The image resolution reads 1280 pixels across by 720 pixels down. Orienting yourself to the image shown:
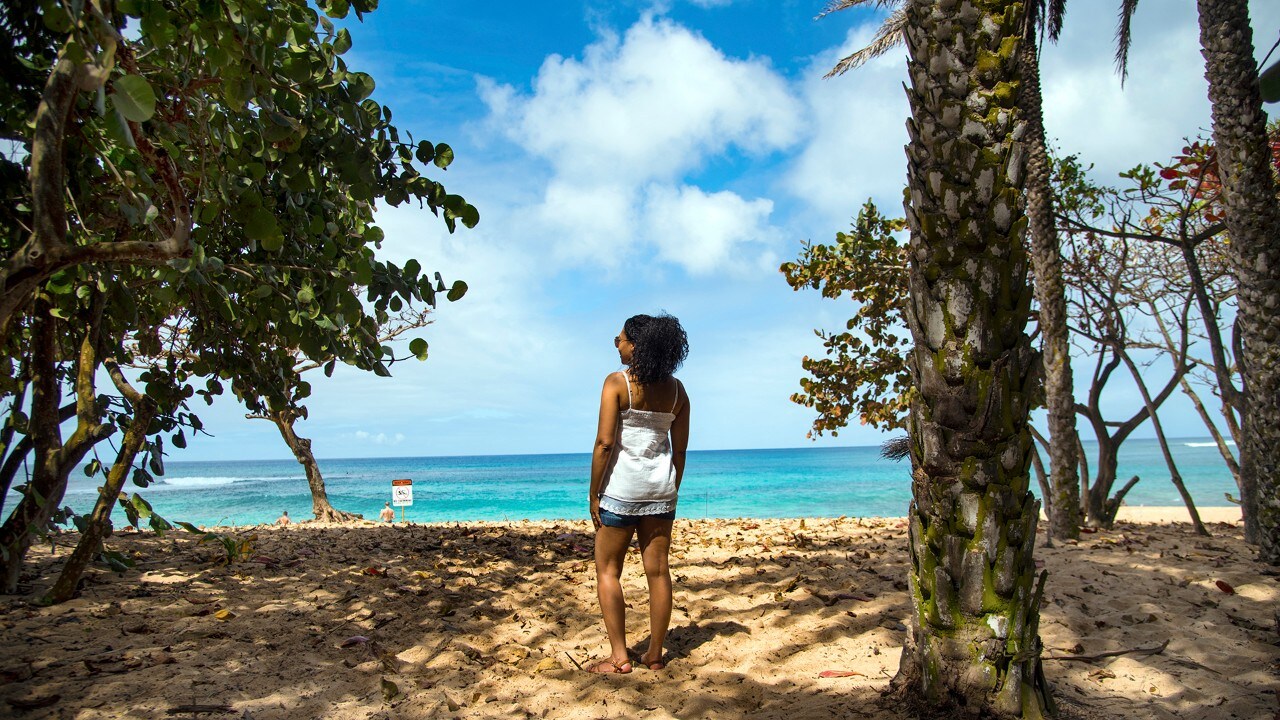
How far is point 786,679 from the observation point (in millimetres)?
4223

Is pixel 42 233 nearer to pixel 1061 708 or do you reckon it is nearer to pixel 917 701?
pixel 917 701

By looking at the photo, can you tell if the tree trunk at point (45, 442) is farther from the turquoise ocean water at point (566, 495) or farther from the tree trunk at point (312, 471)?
the turquoise ocean water at point (566, 495)

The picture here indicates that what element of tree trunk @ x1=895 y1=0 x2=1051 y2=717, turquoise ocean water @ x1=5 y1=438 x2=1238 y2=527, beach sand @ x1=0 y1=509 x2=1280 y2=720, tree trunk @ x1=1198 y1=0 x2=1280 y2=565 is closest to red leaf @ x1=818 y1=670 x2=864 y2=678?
beach sand @ x1=0 y1=509 x2=1280 y2=720

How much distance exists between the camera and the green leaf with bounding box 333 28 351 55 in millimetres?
3357

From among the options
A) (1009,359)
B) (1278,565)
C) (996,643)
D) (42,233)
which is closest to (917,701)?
(996,643)

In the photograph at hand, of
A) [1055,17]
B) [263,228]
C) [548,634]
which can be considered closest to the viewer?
[263,228]

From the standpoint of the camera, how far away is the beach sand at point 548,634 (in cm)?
389

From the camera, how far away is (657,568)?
14.4ft

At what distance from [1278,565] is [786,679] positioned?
4.67 m

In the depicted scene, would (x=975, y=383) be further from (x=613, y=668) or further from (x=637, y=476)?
(x=613, y=668)

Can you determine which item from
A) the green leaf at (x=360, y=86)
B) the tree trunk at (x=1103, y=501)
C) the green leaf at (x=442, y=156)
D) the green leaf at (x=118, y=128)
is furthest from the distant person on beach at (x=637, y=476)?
the tree trunk at (x=1103, y=501)

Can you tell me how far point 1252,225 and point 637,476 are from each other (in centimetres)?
587

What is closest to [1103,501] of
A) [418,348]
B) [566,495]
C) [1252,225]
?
[1252,225]

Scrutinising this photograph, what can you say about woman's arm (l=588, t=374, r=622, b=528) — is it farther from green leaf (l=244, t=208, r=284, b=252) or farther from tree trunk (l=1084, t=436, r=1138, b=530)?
tree trunk (l=1084, t=436, r=1138, b=530)
